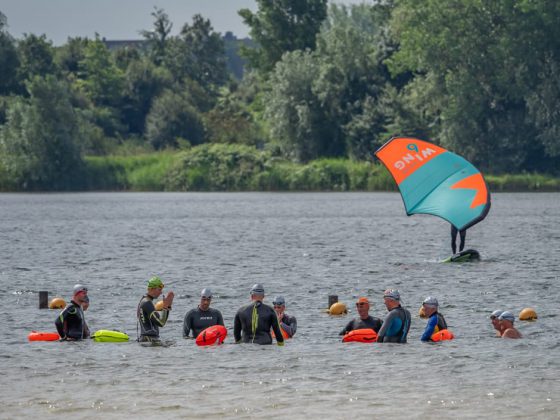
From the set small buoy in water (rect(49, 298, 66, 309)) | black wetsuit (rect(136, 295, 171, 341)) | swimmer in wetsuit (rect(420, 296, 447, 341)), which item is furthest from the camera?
small buoy in water (rect(49, 298, 66, 309))

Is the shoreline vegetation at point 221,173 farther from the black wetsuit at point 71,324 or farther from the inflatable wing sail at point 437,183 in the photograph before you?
the black wetsuit at point 71,324

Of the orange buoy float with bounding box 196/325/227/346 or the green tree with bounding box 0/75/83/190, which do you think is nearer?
the orange buoy float with bounding box 196/325/227/346

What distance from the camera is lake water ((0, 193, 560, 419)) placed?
82.7ft

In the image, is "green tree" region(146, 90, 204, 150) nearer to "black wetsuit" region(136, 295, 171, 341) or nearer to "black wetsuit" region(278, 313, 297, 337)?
"black wetsuit" region(278, 313, 297, 337)

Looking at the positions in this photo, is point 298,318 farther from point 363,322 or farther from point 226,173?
point 226,173

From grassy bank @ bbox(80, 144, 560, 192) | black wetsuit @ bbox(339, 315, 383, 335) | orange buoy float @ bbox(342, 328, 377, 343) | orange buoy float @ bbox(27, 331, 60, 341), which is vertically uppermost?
grassy bank @ bbox(80, 144, 560, 192)

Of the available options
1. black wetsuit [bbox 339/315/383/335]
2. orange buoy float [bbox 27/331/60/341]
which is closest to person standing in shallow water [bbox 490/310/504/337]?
black wetsuit [bbox 339/315/383/335]

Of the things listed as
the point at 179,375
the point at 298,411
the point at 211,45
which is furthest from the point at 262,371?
the point at 211,45

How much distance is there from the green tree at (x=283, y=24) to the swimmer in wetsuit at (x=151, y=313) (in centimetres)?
12317

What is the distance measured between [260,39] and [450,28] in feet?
131

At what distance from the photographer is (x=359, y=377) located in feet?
90.8

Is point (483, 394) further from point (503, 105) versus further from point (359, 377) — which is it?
point (503, 105)

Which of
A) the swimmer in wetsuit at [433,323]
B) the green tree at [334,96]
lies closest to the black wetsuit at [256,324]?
the swimmer in wetsuit at [433,323]

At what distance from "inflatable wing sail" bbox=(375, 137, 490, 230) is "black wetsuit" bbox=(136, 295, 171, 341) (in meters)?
22.8
